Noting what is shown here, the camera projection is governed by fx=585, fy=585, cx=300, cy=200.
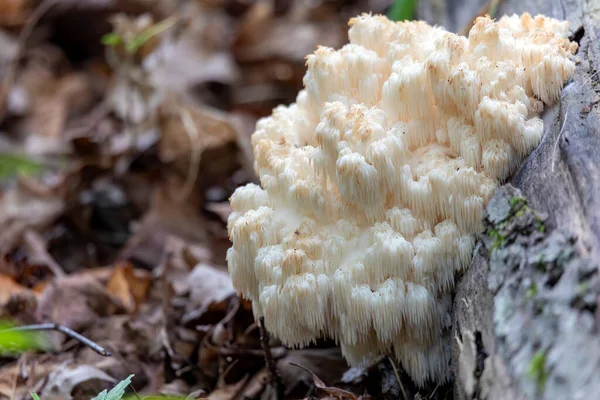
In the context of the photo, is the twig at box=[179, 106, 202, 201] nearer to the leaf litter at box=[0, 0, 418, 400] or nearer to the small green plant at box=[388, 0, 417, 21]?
the leaf litter at box=[0, 0, 418, 400]

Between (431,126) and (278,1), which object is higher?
(278,1)

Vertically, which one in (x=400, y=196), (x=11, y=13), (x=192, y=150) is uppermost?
(x=11, y=13)

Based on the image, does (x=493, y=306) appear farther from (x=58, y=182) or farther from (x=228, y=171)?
(x=58, y=182)

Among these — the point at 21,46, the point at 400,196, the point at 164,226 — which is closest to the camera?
the point at 400,196

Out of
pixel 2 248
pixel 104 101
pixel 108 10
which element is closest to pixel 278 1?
pixel 108 10

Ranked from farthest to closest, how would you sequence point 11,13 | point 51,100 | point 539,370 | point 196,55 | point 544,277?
point 11,13 → point 196,55 → point 51,100 → point 544,277 → point 539,370

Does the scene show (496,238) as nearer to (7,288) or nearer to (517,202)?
(517,202)

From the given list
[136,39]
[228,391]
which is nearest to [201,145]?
[136,39]
